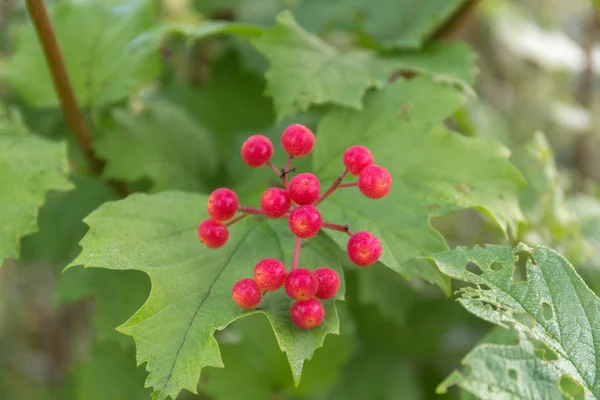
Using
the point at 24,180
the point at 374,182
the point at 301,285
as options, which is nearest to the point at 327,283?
the point at 301,285

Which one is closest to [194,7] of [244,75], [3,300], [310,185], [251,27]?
[244,75]

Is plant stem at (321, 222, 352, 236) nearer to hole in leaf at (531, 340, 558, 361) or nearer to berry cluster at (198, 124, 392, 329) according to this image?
berry cluster at (198, 124, 392, 329)

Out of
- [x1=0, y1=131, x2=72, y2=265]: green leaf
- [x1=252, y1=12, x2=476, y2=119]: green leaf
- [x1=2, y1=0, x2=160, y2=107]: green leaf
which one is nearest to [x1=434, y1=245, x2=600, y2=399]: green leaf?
[x1=252, y1=12, x2=476, y2=119]: green leaf

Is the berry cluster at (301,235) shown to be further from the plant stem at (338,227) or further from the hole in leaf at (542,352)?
the hole in leaf at (542,352)

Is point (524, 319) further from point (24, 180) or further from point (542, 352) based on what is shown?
point (24, 180)

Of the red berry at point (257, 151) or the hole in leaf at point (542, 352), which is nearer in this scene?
the hole in leaf at point (542, 352)

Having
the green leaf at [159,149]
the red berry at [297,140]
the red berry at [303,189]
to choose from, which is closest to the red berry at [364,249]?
the red berry at [303,189]
